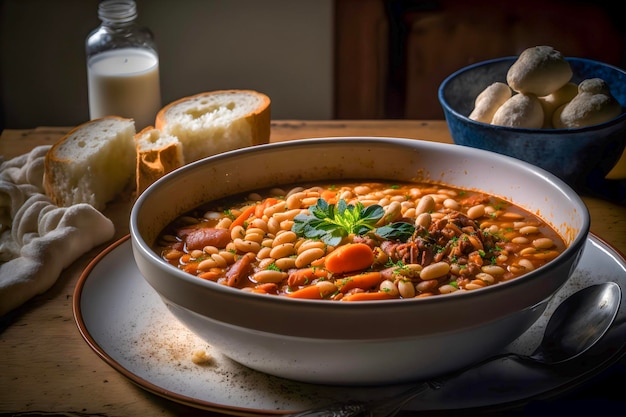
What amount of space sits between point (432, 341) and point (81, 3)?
3.84m

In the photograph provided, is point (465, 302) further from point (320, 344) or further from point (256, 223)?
point (256, 223)

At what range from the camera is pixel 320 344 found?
1.36m

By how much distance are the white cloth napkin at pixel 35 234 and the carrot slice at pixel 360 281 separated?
0.78 m

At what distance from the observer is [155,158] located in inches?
97.6

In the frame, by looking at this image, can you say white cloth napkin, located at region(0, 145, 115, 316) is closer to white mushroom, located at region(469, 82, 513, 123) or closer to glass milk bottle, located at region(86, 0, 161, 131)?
glass milk bottle, located at region(86, 0, 161, 131)

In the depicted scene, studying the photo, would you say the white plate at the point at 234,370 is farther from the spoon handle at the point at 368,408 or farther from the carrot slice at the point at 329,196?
the carrot slice at the point at 329,196

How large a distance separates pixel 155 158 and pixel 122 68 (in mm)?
756

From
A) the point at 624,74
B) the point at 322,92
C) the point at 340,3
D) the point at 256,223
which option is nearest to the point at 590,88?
the point at 624,74

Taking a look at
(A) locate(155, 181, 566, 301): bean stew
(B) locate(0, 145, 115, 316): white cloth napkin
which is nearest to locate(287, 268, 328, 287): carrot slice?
(A) locate(155, 181, 566, 301): bean stew

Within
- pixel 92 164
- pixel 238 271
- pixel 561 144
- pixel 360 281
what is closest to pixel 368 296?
pixel 360 281

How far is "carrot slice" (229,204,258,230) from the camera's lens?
1.95 metres

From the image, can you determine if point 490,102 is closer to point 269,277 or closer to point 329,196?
point 329,196

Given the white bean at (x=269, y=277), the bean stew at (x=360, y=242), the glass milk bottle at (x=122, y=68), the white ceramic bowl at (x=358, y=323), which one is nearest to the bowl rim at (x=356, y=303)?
the white ceramic bowl at (x=358, y=323)

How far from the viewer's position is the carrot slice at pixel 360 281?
1598 millimetres
